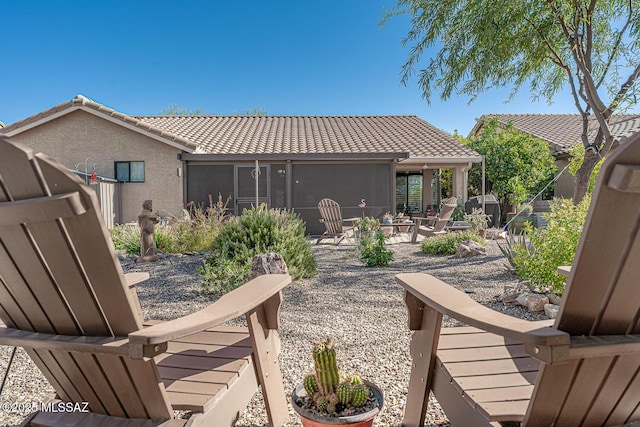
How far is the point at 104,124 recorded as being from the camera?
11516mm

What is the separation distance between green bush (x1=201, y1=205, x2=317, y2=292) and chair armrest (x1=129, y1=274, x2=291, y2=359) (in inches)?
113

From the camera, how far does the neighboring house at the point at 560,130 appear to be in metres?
14.2

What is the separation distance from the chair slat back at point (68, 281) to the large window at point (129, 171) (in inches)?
453

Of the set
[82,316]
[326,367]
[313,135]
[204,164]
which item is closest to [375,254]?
[326,367]

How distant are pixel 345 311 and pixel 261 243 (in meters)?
1.69

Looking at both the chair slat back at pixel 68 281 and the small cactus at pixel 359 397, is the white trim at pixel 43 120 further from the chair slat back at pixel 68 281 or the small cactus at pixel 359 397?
the small cactus at pixel 359 397

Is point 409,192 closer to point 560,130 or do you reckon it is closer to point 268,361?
point 560,130

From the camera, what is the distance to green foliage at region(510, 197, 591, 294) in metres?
3.50

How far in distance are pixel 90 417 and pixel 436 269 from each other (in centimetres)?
497

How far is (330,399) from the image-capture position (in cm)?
154

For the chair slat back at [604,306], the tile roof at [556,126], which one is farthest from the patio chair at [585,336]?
the tile roof at [556,126]

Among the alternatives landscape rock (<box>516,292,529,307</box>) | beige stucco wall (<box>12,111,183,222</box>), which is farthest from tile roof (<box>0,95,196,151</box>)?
landscape rock (<box>516,292,529,307</box>)

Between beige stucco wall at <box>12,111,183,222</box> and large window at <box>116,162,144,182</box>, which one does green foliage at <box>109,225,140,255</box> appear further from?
large window at <box>116,162,144,182</box>

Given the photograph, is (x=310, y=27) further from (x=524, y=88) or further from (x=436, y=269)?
(x=436, y=269)
